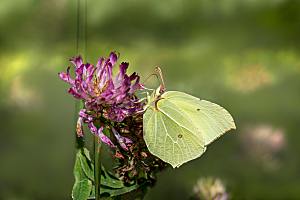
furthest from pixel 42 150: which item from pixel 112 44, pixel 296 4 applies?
pixel 296 4

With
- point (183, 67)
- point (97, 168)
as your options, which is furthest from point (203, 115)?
point (183, 67)

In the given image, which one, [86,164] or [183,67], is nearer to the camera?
[86,164]

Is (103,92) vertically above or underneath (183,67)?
underneath

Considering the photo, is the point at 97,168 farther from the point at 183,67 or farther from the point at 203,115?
the point at 183,67

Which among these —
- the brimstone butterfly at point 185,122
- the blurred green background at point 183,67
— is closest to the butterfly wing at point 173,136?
the brimstone butterfly at point 185,122

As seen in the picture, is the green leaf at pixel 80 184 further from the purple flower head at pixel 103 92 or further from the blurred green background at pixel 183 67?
the blurred green background at pixel 183 67

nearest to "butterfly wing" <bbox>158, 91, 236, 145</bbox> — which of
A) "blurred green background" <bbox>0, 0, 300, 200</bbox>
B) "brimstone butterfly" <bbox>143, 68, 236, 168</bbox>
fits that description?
"brimstone butterfly" <bbox>143, 68, 236, 168</bbox>

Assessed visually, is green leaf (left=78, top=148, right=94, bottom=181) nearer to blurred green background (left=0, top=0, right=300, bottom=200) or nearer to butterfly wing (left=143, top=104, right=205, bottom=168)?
butterfly wing (left=143, top=104, right=205, bottom=168)
